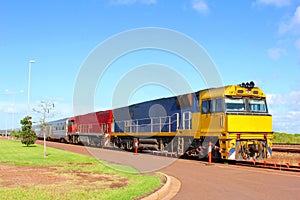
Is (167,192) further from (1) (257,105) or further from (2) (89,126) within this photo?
(2) (89,126)

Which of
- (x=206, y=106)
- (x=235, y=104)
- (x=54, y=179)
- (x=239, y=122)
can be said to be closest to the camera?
(x=54, y=179)

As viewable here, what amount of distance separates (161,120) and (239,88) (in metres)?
7.50

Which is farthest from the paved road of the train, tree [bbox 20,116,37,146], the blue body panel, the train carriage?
tree [bbox 20,116,37,146]

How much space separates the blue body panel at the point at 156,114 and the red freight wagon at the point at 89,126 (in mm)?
3498

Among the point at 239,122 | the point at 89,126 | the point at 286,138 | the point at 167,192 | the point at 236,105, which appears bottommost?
the point at 167,192

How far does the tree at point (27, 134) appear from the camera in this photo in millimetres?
35344

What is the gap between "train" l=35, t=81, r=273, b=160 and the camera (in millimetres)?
17688

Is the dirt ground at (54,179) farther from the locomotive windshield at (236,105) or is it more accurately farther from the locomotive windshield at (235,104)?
the locomotive windshield at (235,104)

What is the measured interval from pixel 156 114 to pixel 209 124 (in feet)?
24.0

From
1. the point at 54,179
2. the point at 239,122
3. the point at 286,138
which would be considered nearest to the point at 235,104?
the point at 239,122

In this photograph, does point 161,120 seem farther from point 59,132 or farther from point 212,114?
point 59,132

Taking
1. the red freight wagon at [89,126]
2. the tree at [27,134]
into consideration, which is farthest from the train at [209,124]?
the tree at [27,134]

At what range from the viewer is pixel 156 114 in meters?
25.7

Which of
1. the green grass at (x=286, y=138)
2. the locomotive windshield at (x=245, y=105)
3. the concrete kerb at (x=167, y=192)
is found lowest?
the concrete kerb at (x=167, y=192)
